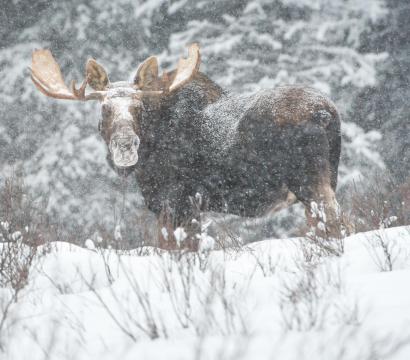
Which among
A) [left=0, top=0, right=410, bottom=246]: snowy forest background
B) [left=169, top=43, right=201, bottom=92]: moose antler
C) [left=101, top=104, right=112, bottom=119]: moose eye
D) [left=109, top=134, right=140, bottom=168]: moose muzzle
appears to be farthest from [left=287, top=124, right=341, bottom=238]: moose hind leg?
[left=0, top=0, right=410, bottom=246]: snowy forest background

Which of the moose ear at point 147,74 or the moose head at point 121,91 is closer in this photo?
the moose head at point 121,91

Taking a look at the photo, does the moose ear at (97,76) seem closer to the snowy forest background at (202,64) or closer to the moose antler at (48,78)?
the moose antler at (48,78)

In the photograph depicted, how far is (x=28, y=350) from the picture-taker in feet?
7.39

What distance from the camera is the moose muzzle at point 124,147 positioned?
4828mm

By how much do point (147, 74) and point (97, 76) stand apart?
528 mm

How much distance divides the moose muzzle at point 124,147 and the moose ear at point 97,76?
1.11 meters

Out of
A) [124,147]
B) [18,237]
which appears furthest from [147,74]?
[18,237]

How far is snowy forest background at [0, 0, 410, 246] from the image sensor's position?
9.79m

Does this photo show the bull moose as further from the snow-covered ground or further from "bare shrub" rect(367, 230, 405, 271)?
the snow-covered ground

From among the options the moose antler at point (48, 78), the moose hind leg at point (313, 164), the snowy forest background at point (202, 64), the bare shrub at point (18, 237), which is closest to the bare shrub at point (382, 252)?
the moose hind leg at point (313, 164)

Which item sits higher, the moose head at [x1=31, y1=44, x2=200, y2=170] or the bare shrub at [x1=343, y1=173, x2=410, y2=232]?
the moose head at [x1=31, y1=44, x2=200, y2=170]

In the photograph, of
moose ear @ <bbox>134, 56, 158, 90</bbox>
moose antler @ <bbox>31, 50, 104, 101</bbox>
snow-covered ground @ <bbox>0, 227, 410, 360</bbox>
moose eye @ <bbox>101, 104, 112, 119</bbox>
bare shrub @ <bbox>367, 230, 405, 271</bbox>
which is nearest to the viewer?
snow-covered ground @ <bbox>0, 227, 410, 360</bbox>

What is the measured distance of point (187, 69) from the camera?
19.3 feet

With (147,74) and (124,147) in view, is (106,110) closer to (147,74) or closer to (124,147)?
(124,147)
